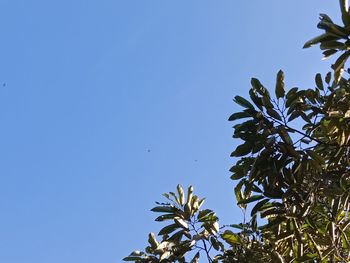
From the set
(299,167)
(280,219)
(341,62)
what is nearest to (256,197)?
(280,219)

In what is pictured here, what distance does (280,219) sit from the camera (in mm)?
4191

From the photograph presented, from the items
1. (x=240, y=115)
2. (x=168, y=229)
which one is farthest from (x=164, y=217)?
(x=240, y=115)

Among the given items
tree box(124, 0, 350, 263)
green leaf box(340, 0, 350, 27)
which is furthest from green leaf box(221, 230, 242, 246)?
green leaf box(340, 0, 350, 27)

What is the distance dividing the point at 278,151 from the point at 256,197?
52 centimetres

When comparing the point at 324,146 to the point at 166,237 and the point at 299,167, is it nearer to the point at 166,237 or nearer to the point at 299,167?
the point at 299,167

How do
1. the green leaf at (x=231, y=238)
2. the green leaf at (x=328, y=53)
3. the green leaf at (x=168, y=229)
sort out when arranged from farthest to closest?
the green leaf at (x=231, y=238), the green leaf at (x=168, y=229), the green leaf at (x=328, y=53)

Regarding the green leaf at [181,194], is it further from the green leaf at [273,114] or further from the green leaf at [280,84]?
the green leaf at [280,84]

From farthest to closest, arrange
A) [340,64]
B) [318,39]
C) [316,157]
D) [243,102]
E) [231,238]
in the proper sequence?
[231,238]
[243,102]
[316,157]
[340,64]
[318,39]

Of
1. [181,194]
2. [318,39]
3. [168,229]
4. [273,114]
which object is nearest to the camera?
[318,39]

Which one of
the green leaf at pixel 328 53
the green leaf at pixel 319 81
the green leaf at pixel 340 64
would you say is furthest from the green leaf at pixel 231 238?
the green leaf at pixel 328 53

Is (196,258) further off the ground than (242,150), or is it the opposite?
(242,150)

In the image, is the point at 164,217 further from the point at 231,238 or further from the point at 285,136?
the point at 285,136

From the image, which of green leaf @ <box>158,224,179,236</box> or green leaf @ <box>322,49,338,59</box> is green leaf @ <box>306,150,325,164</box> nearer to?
green leaf @ <box>322,49,338,59</box>

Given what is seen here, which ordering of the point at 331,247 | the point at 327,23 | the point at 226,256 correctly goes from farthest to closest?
1. the point at 226,256
2. the point at 331,247
3. the point at 327,23
